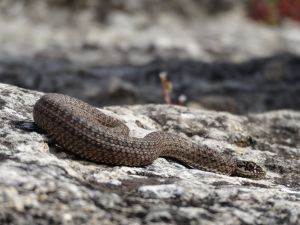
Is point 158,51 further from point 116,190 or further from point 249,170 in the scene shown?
point 116,190

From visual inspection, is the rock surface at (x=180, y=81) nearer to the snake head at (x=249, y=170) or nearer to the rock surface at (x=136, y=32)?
the rock surface at (x=136, y=32)

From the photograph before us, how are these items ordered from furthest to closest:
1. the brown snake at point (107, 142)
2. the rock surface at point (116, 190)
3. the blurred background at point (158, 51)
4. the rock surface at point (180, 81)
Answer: the blurred background at point (158, 51)
the rock surface at point (180, 81)
the brown snake at point (107, 142)
the rock surface at point (116, 190)

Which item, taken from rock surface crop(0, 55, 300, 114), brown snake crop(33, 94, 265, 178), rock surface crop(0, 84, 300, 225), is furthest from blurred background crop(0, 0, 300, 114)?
rock surface crop(0, 84, 300, 225)

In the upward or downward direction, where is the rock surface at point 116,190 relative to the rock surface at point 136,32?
downward

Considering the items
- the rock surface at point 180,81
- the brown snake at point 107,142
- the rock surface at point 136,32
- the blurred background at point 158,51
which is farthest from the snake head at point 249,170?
the rock surface at point 136,32

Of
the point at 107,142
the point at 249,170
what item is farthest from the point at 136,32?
the point at 107,142

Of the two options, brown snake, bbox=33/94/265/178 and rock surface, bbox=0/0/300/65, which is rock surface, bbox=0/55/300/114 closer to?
rock surface, bbox=0/0/300/65

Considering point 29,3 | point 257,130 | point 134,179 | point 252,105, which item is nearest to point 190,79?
point 252,105
